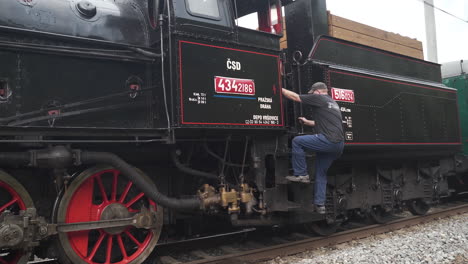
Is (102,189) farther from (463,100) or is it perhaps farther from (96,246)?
(463,100)

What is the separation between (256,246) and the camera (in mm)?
5301

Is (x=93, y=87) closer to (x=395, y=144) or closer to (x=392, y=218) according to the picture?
(x=395, y=144)

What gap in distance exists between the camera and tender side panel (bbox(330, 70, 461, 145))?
560cm

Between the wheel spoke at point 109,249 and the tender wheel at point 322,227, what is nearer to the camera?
the wheel spoke at point 109,249

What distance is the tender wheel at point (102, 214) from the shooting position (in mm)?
3707

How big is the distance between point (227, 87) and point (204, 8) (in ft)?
3.04

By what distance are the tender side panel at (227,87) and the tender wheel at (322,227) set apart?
1993 mm

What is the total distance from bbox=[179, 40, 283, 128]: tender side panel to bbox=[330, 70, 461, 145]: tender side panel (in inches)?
48.0

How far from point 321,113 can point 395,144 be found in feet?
6.62

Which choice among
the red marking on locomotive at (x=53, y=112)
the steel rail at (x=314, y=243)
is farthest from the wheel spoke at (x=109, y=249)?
the red marking on locomotive at (x=53, y=112)

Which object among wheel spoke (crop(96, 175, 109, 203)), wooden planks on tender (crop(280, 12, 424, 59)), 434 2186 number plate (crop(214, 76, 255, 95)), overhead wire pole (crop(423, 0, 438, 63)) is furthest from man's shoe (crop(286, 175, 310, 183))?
overhead wire pole (crop(423, 0, 438, 63))

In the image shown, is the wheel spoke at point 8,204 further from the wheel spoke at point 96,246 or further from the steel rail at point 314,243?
the steel rail at point 314,243

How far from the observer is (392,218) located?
7.43 metres

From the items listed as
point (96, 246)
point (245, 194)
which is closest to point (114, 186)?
point (96, 246)
